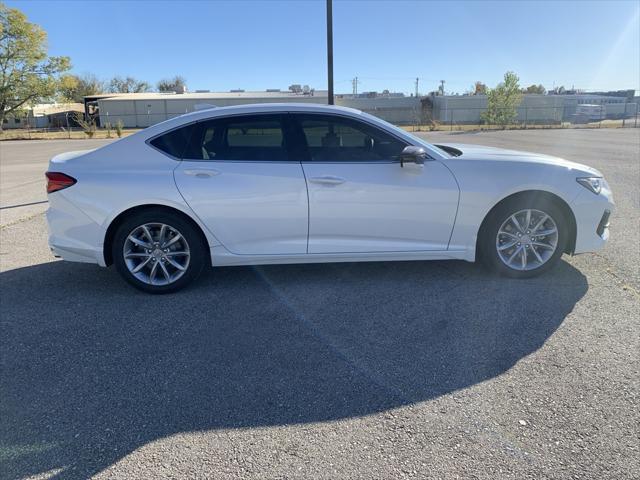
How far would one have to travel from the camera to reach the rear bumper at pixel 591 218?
4.42 metres

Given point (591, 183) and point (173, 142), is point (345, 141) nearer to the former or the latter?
point (173, 142)

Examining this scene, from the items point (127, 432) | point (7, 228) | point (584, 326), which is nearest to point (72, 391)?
point (127, 432)

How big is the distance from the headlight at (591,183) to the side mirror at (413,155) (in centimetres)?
153

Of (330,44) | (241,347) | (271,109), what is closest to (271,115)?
(271,109)

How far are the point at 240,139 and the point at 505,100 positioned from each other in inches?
1846

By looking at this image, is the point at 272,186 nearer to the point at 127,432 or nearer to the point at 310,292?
the point at 310,292

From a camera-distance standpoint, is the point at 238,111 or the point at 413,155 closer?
the point at 413,155

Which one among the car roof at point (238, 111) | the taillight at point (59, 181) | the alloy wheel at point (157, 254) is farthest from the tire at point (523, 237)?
the taillight at point (59, 181)

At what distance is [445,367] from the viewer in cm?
312

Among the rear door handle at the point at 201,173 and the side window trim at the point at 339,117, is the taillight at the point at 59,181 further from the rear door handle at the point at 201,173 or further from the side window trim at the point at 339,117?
the side window trim at the point at 339,117

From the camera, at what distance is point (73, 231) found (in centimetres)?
426

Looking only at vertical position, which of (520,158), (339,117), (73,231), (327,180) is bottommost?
(73,231)

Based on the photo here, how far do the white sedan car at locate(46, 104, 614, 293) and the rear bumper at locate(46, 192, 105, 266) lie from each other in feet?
0.03

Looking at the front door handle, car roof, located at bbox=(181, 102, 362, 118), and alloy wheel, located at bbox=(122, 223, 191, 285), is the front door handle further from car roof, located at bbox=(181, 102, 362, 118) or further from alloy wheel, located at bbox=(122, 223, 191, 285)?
alloy wheel, located at bbox=(122, 223, 191, 285)
